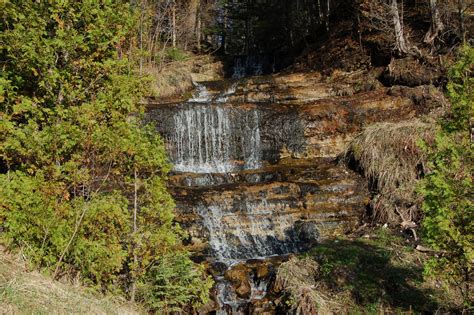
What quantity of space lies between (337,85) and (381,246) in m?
10.5

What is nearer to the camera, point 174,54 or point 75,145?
point 75,145

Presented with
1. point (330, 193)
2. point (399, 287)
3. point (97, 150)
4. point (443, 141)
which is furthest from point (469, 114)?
point (330, 193)

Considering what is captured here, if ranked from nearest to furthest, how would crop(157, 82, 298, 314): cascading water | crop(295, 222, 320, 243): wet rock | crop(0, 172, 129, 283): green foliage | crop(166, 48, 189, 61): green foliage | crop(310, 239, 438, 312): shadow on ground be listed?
crop(0, 172, 129, 283): green foliage → crop(310, 239, 438, 312): shadow on ground → crop(295, 222, 320, 243): wet rock → crop(157, 82, 298, 314): cascading water → crop(166, 48, 189, 61): green foliage

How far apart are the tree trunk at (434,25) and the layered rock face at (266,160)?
2910mm

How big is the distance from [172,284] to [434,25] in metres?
15.9

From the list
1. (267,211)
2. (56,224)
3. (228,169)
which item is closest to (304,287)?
(267,211)

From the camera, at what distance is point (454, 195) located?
5.21m

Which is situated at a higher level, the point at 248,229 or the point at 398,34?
the point at 398,34

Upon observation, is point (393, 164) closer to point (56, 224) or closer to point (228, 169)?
point (228, 169)

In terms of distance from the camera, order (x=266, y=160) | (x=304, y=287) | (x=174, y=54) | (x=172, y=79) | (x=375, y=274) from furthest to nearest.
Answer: (x=174, y=54)
(x=172, y=79)
(x=266, y=160)
(x=375, y=274)
(x=304, y=287)

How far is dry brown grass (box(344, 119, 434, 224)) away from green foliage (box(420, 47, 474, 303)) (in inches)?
169

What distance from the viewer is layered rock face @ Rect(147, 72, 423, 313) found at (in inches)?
408

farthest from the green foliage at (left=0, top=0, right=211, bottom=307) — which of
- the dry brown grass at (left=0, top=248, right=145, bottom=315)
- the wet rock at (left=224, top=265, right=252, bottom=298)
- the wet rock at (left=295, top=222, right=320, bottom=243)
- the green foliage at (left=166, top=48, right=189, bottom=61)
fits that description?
the green foliage at (left=166, top=48, right=189, bottom=61)

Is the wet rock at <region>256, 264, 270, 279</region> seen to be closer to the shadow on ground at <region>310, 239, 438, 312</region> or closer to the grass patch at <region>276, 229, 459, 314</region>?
the grass patch at <region>276, 229, 459, 314</region>
